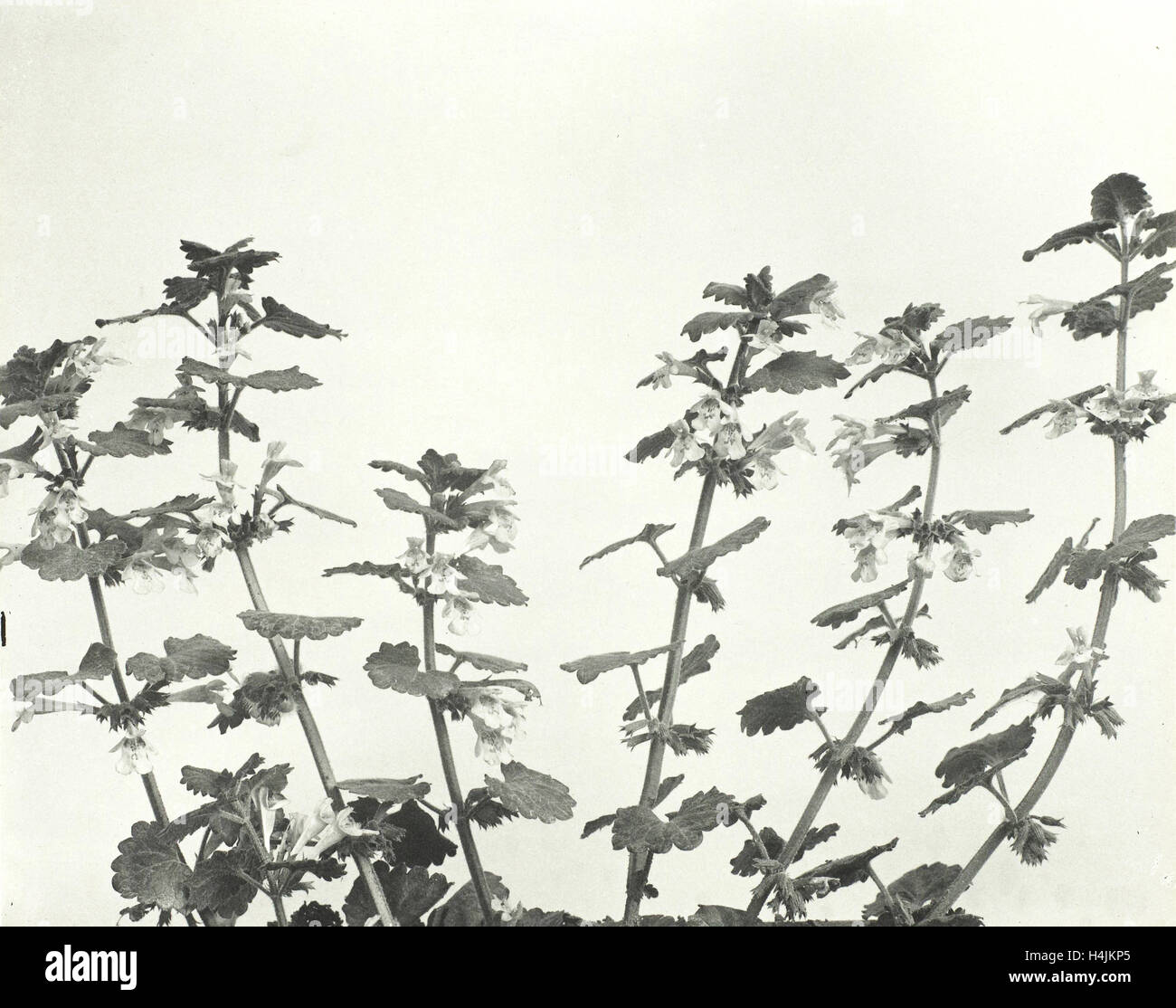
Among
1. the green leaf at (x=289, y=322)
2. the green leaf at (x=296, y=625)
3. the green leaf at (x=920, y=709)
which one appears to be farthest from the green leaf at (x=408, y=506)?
the green leaf at (x=920, y=709)

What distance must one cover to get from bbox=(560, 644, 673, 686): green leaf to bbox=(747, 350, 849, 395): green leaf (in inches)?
17.7

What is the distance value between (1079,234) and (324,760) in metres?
1.50

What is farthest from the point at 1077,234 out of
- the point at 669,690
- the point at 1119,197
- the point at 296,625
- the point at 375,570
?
the point at 296,625

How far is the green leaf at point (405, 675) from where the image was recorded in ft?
5.91

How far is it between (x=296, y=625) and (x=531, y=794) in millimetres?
460

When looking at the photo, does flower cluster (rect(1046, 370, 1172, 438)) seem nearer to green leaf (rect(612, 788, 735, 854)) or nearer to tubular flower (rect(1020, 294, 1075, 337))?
tubular flower (rect(1020, 294, 1075, 337))

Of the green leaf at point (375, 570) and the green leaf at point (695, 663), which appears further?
the green leaf at point (695, 663)

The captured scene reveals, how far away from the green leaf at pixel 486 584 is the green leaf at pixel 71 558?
0.52 metres

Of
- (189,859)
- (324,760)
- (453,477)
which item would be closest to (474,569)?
(453,477)

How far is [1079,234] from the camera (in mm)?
2014

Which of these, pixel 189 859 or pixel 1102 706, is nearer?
pixel 1102 706

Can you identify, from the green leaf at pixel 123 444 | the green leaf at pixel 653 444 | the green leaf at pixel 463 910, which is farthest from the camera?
the green leaf at pixel 463 910

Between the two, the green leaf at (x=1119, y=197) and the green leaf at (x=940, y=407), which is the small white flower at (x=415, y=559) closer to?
the green leaf at (x=940, y=407)
